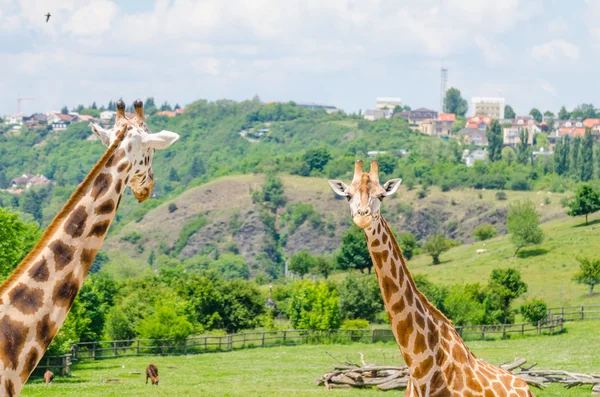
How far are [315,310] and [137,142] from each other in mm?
55206

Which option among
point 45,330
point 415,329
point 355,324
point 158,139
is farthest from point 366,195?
point 355,324

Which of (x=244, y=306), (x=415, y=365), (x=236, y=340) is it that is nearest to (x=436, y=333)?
(x=415, y=365)

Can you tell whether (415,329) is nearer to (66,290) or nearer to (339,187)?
(339,187)

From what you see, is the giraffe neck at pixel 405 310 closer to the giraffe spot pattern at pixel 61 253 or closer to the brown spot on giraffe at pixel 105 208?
the brown spot on giraffe at pixel 105 208

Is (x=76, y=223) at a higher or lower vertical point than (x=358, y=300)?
higher

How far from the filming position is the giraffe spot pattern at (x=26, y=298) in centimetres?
962

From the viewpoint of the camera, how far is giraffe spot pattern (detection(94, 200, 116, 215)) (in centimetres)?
1030

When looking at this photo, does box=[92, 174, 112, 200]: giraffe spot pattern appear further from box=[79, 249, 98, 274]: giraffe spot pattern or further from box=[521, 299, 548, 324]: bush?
box=[521, 299, 548, 324]: bush

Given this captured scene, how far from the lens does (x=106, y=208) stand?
10.4 meters

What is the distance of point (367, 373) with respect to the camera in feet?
113

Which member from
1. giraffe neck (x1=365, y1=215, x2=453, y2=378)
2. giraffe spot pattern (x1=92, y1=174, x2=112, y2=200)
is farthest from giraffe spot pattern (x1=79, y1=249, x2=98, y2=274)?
giraffe neck (x1=365, y1=215, x2=453, y2=378)

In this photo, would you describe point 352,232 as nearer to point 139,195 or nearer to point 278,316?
point 278,316

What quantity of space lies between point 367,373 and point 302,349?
74.0ft

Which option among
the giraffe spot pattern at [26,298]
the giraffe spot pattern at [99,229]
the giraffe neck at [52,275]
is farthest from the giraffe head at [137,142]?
the giraffe spot pattern at [26,298]
